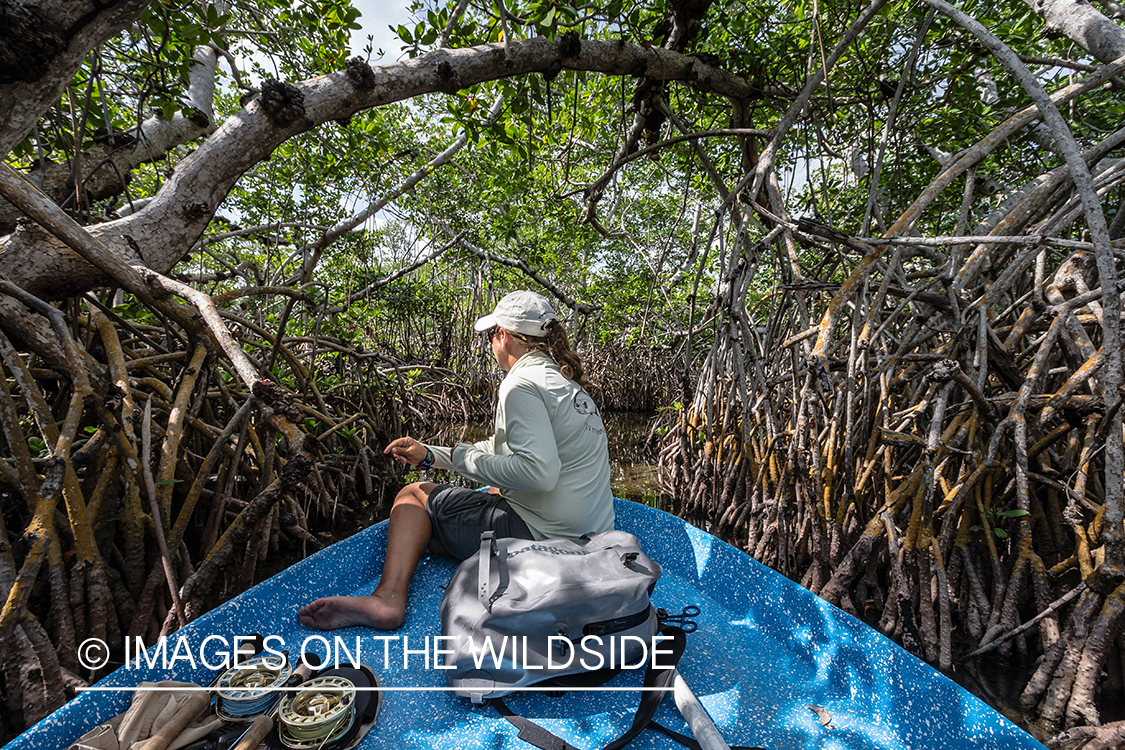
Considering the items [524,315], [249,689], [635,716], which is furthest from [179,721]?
[524,315]

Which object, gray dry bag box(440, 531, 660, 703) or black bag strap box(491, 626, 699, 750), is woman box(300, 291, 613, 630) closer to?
gray dry bag box(440, 531, 660, 703)

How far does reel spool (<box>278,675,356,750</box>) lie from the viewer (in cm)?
108

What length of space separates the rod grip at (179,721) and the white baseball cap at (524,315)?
132cm

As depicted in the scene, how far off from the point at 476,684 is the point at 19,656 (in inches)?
48.7

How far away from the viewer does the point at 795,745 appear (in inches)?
48.3

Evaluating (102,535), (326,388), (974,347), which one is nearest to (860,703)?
(974,347)

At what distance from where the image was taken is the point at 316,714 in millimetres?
1126

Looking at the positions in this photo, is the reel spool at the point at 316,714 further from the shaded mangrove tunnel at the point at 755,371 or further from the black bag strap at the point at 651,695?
the black bag strap at the point at 651,695

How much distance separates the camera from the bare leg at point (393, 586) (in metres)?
1.58

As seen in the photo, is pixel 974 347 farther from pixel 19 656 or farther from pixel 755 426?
pixel 19 656

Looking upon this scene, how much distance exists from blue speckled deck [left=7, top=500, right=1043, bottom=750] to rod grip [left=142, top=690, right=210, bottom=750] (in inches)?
7.0

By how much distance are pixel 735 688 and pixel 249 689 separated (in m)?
1.30

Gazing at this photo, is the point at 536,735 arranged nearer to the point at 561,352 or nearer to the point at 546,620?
the point at 546,620

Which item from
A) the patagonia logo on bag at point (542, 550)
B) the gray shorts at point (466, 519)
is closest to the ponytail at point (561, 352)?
the gray shorts at point (466, 519)
